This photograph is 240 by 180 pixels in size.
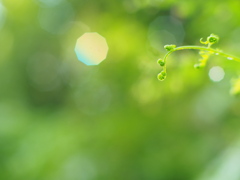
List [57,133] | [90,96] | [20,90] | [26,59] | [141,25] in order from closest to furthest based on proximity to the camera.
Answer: [141,25]
[57,133]
[90,96]
[20,90]
[26,59]

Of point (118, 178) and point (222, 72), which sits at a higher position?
point (222, 72)

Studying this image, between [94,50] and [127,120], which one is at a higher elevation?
[94,50]

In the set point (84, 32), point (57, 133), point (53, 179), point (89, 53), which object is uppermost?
point (84, 32)

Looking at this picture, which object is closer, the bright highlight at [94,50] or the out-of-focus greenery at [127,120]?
the out-of-focus greenery at [127,120]

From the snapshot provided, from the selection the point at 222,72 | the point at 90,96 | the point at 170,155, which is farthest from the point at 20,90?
the point at 222,72

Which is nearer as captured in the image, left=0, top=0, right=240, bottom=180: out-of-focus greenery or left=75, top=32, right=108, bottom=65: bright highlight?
left=0, top=0, right=240, bottom=180: out-of-focus greenery

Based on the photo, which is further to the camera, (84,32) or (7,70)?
(7,70)

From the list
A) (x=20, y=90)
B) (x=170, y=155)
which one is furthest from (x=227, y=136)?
(x=20, y=90)

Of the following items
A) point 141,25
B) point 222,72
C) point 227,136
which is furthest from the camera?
point 227,136

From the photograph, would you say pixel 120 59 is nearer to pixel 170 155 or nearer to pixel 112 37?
pixel 112 37

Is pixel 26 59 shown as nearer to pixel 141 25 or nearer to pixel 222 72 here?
pixel 141 25
